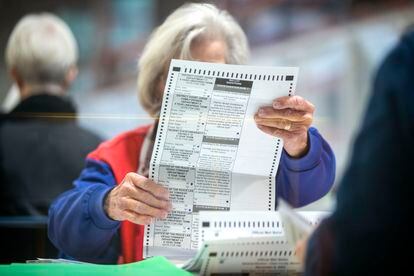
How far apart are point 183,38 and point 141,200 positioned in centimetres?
37

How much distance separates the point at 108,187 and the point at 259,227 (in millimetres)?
385

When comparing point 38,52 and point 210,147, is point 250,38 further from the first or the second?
point 210,147

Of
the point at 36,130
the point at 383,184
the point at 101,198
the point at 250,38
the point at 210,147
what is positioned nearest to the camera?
the point at 383,184

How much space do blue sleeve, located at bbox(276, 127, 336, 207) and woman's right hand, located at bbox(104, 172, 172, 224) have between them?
212 millimetres

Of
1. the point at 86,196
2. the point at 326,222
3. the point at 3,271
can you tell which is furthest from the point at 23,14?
the point at 326,222

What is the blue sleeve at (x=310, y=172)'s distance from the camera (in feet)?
4.24

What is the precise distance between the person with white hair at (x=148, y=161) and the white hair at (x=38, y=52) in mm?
693

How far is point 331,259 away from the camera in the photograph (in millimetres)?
841

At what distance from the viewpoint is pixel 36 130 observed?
2.23 meters

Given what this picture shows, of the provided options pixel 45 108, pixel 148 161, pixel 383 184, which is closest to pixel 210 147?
pixel 148 161

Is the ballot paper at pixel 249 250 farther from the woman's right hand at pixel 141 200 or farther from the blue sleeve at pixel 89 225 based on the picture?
the blue sleeve at pixel 89 225

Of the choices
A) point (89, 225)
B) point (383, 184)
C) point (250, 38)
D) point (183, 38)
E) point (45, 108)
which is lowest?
point (89, 225)

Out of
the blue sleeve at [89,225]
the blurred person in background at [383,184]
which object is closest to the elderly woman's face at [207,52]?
the blue sleeve at [89,225]

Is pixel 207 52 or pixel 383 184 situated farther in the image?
pixel 207 52
